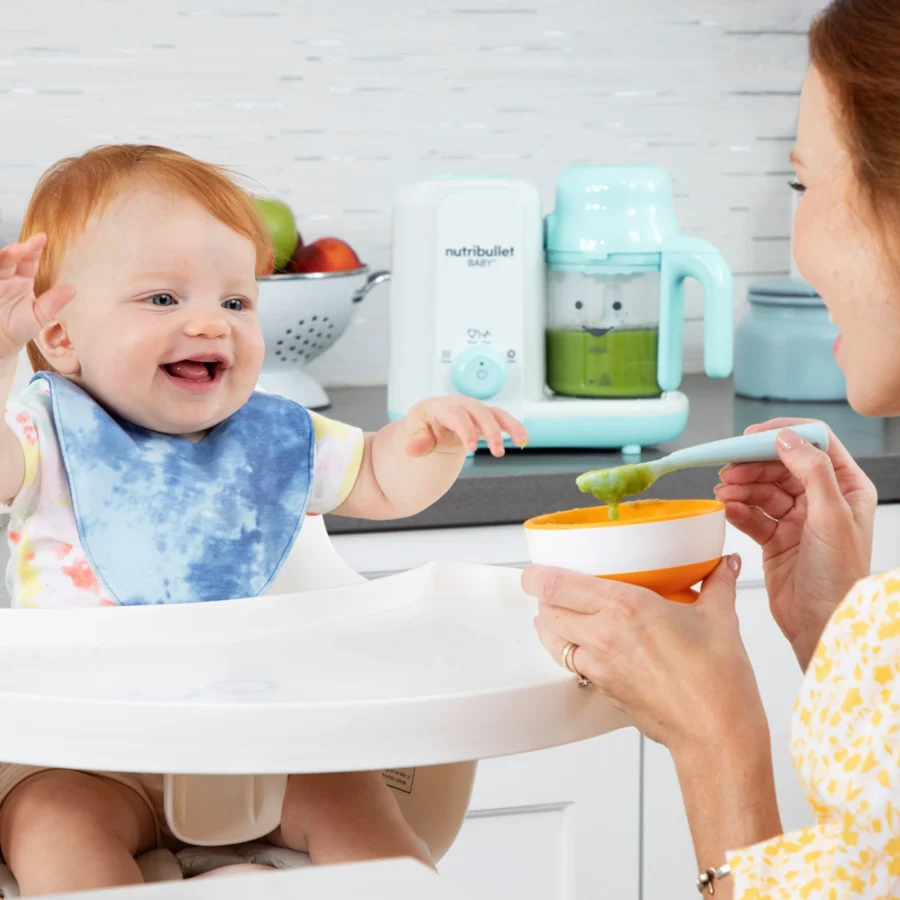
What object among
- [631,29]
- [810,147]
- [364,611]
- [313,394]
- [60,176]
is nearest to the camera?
[810,147]

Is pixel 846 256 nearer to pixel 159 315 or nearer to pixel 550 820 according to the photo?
pixel 159 315

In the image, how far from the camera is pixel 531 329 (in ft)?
6.25

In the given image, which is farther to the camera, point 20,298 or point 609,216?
point 609,216

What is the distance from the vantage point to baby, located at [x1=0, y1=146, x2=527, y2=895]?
118cm

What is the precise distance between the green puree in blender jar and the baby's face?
771mm

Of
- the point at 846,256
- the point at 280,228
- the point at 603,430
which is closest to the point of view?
the point at 846,256

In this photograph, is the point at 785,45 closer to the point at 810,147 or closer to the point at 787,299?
the point at 787,299

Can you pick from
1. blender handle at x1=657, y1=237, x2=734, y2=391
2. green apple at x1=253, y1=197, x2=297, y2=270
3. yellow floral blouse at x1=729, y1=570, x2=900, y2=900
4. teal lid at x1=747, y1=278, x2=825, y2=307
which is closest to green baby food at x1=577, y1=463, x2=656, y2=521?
yellow floral blouse at x1=729, y1=570, x2=900, y2=900

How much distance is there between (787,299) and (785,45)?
552 millimetres

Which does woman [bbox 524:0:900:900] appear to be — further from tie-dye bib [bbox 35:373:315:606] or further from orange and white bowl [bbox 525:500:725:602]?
tie-dye bib [bbox 35:373:315:606]

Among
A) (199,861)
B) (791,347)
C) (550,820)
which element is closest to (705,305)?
(791,347)

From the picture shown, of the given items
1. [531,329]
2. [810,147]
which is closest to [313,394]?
[531,329]

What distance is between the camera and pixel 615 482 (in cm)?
105

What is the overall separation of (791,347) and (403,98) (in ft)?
2.58
